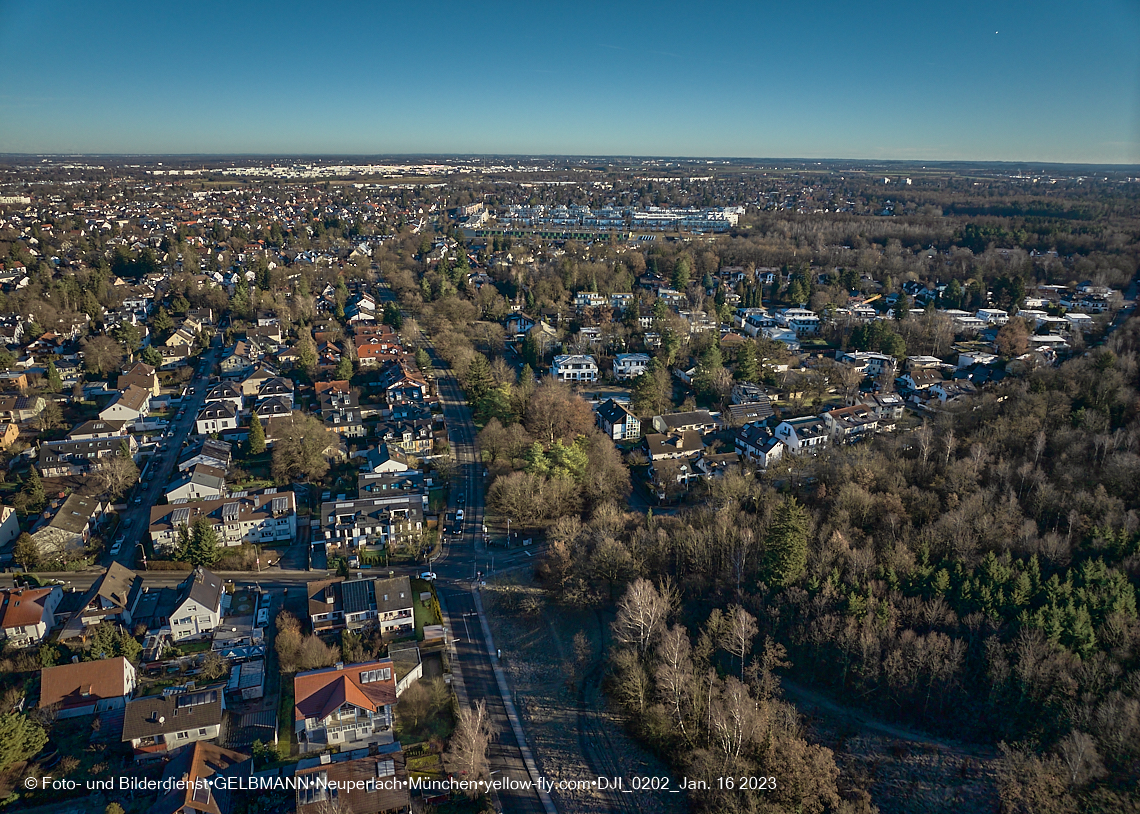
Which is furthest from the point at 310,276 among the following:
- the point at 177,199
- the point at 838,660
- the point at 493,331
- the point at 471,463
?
the point at 177,199

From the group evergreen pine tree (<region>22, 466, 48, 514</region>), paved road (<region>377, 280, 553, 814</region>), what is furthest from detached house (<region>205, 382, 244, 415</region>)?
paved road (<region>377, 280, 553, 814</region>)

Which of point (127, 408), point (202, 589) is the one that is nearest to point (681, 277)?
point (127, 408)

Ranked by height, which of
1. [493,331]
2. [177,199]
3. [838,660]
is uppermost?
[177,199]

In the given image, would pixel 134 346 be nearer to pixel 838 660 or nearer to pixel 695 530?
pixel 695 530

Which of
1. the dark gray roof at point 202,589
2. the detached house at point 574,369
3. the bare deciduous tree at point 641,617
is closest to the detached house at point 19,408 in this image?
the dark gray roof at point 202,589

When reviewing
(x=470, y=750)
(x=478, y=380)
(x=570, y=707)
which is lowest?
(x=570, y=707)

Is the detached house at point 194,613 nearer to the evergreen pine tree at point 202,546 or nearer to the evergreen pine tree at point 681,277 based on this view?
the evergreen pine tree at point 202,546

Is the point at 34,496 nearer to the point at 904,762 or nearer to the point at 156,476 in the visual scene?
the point at 156,476

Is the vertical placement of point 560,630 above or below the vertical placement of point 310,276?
below
